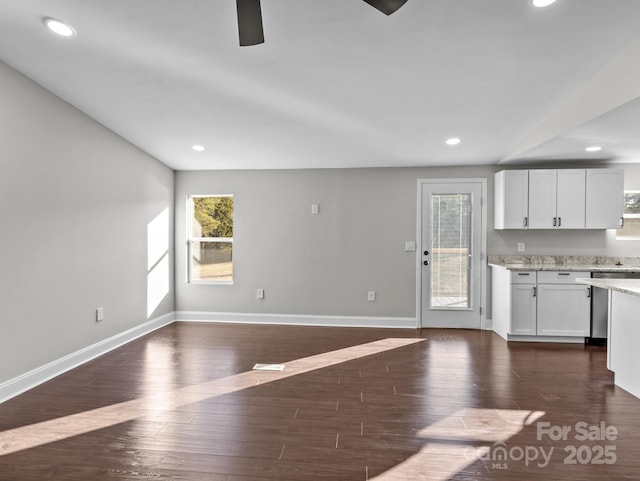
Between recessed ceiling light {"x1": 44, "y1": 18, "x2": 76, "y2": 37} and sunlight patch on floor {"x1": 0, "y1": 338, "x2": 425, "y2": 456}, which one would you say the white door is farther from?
recessed ceiling light {"x1": 44, "y1": 18, "x2": 76, "y2": 37}

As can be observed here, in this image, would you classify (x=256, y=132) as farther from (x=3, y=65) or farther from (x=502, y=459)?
(x=502, y=459)

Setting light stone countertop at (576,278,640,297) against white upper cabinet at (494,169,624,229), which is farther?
white upper cabinet at (494,169,624,229)

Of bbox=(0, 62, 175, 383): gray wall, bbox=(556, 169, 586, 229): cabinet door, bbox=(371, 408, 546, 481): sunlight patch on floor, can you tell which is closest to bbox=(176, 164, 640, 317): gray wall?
bbox=(556, 169, 586, 229): cabinet door

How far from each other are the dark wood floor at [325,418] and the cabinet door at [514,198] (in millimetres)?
1581

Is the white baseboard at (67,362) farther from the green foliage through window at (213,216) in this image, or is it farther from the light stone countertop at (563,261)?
the light stone countertop at (563,261)

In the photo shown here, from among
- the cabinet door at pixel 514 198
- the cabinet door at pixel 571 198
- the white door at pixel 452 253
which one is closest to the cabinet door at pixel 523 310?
the white door at pixel 452 253

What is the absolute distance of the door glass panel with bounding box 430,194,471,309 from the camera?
5.17 metres

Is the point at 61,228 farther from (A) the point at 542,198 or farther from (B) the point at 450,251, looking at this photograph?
(A) the point at 542,198

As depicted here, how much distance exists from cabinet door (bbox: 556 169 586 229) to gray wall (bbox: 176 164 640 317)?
22.7 inches

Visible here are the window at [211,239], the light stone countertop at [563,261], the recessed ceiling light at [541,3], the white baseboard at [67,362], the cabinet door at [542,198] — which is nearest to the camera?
the recessed ceiling light at [541,3]

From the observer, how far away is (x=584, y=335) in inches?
176

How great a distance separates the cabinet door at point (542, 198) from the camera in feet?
15.6

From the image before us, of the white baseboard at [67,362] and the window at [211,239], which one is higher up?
the window at [211,239]

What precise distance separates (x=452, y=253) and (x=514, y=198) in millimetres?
1022
